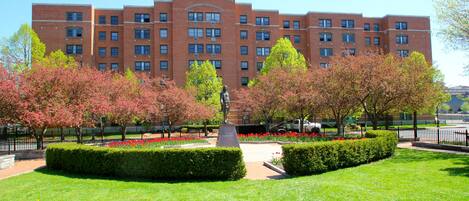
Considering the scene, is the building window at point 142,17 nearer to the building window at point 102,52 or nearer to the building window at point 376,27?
the building window at point 102,52

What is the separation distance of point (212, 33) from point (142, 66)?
12.6 metres

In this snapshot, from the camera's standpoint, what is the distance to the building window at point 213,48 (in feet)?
188

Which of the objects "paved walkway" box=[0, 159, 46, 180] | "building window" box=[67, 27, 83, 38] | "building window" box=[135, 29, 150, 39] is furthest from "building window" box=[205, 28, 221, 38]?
"paved walkway" box=[0, 159, 46, 180]

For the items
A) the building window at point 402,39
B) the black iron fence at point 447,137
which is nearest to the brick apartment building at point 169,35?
the building window at point 402,39

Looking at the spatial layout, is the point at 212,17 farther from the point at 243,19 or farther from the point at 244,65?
the point at 244,65

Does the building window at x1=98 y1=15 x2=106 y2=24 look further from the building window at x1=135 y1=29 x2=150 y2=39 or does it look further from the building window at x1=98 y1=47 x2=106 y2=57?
the building window at x1=135 y1=29 x2=150 y2=39

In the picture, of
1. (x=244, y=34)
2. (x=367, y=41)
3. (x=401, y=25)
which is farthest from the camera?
(x=367, y=41)

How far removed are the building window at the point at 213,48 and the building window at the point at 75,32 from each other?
20178 millimetres

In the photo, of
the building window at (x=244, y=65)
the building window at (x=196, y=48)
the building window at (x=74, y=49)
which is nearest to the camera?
the building window at (x=74, y=49)

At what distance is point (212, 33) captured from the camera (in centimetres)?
5747

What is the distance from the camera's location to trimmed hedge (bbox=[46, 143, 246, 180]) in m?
12.1

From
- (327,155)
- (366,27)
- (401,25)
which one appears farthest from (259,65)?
Result: (327,155)

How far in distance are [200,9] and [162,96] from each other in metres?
28.7

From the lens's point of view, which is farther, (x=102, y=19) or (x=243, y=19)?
(x=243, y=19)
